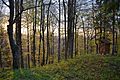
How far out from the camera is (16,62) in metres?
19.6

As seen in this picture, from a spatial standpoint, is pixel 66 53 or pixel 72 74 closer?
pixel 72 74

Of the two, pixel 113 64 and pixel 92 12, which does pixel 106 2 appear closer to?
pixel 113 64

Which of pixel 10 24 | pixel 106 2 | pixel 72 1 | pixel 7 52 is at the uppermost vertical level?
pixel 72 1

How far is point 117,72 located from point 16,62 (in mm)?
7549

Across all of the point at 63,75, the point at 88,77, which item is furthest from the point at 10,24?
the point at 88,77

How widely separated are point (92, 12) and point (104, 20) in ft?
31.6

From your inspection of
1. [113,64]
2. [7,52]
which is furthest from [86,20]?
[113,64]

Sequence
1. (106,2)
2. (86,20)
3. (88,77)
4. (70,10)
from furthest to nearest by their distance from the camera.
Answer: (86,20) → (70,10) → (106,2) → (88,77)

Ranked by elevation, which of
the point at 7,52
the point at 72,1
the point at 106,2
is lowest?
the point at 7,52

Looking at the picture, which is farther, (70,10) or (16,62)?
Answer: (70,10)

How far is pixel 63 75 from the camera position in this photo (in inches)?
675

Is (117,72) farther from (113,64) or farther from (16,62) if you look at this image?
(16,62)

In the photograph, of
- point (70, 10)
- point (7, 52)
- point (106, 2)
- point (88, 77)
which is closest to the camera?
point (88, 77)

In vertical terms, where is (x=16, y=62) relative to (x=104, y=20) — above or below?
below
